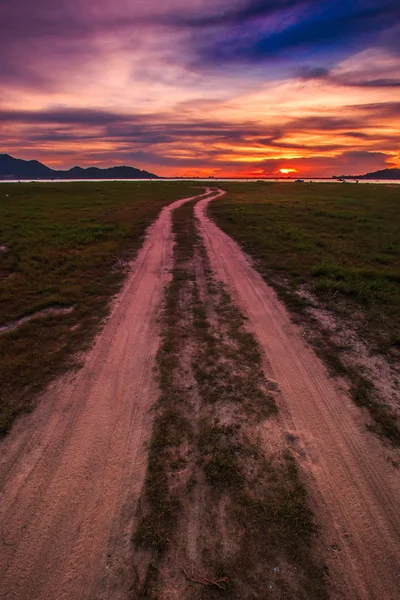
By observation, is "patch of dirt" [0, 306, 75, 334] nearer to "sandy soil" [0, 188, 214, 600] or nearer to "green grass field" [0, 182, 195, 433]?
"green grass field" [0, 182, 195, 433]

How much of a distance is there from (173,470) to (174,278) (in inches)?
357

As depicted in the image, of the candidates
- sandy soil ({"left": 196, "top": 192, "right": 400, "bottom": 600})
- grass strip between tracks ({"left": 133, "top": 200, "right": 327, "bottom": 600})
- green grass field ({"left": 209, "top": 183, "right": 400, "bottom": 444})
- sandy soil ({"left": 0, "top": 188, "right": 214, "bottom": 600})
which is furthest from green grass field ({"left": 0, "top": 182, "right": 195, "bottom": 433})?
green grass field ({"left": 209, "top": 183, "right": 400, "bottom": 444})

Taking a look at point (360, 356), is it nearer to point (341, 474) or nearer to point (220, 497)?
point (341, 474)

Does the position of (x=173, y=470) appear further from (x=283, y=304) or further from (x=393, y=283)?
(x=393, y=283)

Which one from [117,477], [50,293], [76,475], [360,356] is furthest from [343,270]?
[76,475]

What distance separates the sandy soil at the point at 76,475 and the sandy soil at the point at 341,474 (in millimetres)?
2625

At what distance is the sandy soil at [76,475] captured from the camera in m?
3.49

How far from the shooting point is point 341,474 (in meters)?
4.57

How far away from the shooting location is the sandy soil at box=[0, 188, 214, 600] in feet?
11.4

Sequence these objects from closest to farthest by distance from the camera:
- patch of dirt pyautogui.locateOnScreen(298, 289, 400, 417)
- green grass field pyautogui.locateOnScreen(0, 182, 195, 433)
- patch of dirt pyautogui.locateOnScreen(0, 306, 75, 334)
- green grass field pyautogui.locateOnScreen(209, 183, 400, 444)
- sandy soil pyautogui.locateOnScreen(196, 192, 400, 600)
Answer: sandy soil pyautogui.locateOnScreen(196, 192, 400, 600)
patch of dirt pyautogui.locateOnScreen(298, 289, 400, 417)
green grass field pyautogui.locateOnScreen(0, 182, 195, 433)
green grass field pyautogui.locateOnScreen(209, 183, 400, 444)
patch of dirt pyautogui.locateOnScreen(0, 306, 75, 334)

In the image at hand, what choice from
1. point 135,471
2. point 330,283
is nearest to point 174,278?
point 330,283

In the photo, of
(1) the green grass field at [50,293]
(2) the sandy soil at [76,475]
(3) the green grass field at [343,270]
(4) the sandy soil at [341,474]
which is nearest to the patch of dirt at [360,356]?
(3) the green grass field at [343,270]

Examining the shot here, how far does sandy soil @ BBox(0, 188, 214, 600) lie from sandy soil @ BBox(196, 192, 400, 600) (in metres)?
2.62

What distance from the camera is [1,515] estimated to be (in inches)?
159
